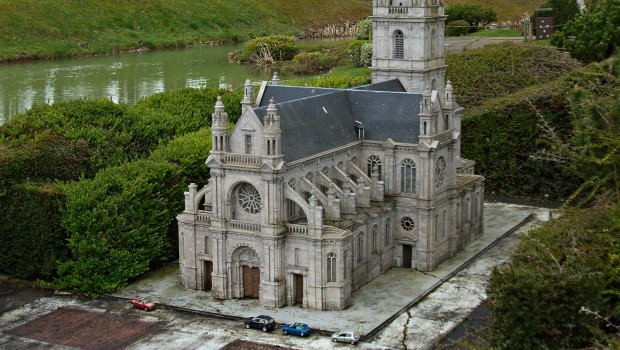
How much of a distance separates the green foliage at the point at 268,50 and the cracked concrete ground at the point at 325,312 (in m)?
72.6

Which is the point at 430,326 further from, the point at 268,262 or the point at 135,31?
the point at 135,31

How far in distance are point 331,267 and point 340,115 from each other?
1031 cm

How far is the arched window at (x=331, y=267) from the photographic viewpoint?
44.3 m

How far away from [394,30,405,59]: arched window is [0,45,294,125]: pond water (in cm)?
3440

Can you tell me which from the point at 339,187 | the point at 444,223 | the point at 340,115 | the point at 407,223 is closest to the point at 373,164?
the point at 339,187

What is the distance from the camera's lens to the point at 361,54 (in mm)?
97500

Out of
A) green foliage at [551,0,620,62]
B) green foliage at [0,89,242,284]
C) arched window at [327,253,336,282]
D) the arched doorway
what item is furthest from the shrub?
arched window at [327,253,336,282]

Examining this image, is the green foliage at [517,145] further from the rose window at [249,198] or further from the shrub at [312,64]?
the shrub at [312,64]

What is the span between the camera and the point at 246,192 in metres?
45.7

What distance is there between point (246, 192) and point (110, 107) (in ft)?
57.0

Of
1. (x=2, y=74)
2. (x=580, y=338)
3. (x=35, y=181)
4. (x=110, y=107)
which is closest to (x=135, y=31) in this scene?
(x=2, y=74)

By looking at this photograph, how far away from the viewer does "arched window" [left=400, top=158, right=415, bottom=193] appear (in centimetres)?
5050

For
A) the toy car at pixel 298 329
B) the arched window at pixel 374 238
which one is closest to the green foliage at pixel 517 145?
the arched window at pixel 374 238

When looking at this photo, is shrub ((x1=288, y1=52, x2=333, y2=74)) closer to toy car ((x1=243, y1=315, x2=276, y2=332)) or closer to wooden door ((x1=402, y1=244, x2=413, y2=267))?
wooden door ((x1=402, y1=244, x2=413, y2=267))
